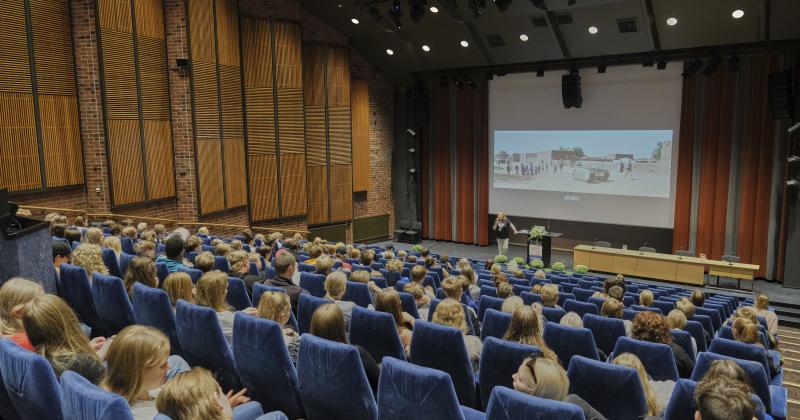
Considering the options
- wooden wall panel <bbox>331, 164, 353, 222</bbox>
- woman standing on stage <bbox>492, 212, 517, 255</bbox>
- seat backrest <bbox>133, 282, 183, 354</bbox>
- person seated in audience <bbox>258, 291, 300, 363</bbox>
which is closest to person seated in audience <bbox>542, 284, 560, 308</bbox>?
person seated in audience <bbox>258, 291, 300, 363</bbox>

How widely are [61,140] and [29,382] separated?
878 cm

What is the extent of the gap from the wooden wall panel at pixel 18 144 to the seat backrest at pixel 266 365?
763 centimetres

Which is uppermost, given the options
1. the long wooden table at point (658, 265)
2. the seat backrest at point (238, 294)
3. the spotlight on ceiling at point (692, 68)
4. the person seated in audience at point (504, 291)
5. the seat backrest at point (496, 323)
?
the spotlight on ceiling at point (692, 68)

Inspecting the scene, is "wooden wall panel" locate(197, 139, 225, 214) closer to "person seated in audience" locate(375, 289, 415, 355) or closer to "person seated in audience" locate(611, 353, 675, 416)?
"person seated in audience" locate(375, 289, 415, 355)

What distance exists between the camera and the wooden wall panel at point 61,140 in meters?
9.45

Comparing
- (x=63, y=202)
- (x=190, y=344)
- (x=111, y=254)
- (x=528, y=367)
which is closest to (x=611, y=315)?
(x=528, y=367)

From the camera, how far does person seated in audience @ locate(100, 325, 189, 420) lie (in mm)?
2320

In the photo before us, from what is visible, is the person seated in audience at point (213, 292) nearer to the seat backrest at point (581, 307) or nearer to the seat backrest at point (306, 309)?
the seat backrest at point (306, 309)

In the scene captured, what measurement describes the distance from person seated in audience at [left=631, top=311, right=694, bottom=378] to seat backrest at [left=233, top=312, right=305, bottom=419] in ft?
8.39

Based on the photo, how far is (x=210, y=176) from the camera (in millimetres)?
12273

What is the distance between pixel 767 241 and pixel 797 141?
2334 mm

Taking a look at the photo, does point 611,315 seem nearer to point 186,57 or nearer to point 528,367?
point 528,367

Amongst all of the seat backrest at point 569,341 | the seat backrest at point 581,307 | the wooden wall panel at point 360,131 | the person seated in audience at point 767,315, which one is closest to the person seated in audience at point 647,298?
the seat backrest at point 581,307

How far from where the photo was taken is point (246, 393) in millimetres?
3258
